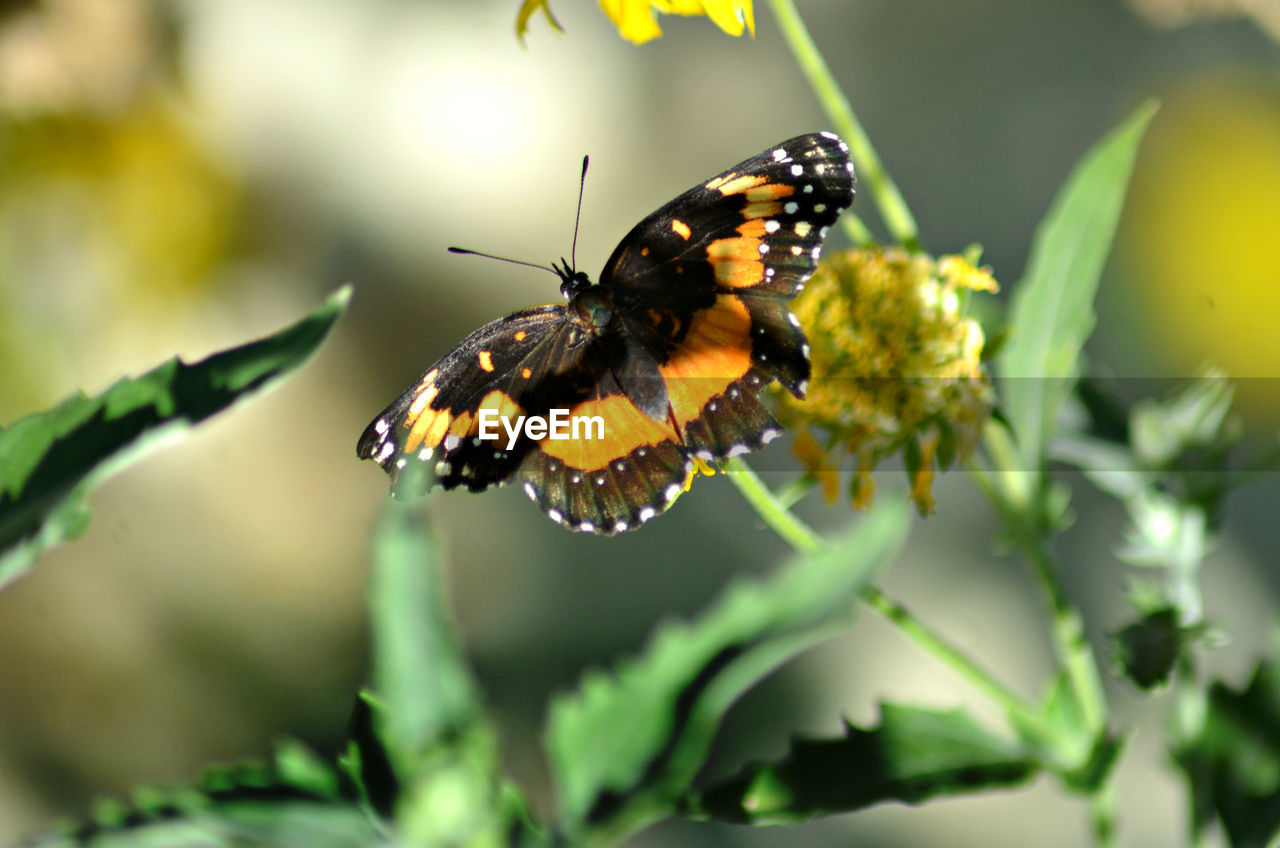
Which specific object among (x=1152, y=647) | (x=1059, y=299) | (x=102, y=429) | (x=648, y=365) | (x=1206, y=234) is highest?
(x=102, y=429)

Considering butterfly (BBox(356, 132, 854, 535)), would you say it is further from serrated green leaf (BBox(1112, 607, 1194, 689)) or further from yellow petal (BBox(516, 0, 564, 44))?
serrated green leaf (BBox(1112, 607, 1194, 689))

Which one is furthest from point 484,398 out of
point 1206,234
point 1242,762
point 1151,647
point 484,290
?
point 1206,234

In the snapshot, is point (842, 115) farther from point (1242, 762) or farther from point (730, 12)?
point (1242, 762)

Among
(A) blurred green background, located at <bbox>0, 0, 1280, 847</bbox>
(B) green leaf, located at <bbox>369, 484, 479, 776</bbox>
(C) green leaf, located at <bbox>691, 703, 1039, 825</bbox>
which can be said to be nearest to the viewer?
(B) green leaf, located at <bbox>369, 484, 479, 776</bbox>

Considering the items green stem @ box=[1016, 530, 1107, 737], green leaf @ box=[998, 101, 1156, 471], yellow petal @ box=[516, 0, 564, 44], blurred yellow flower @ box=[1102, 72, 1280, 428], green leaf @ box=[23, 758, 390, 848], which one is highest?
yellow petal @ box=[516, 0, 564, 44]

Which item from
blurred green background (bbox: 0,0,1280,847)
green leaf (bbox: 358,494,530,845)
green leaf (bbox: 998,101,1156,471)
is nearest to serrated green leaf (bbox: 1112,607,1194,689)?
green leaf (bbox: 998,101,1156,471)

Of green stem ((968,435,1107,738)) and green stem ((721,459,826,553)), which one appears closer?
green stem ((721,459,826,553))
